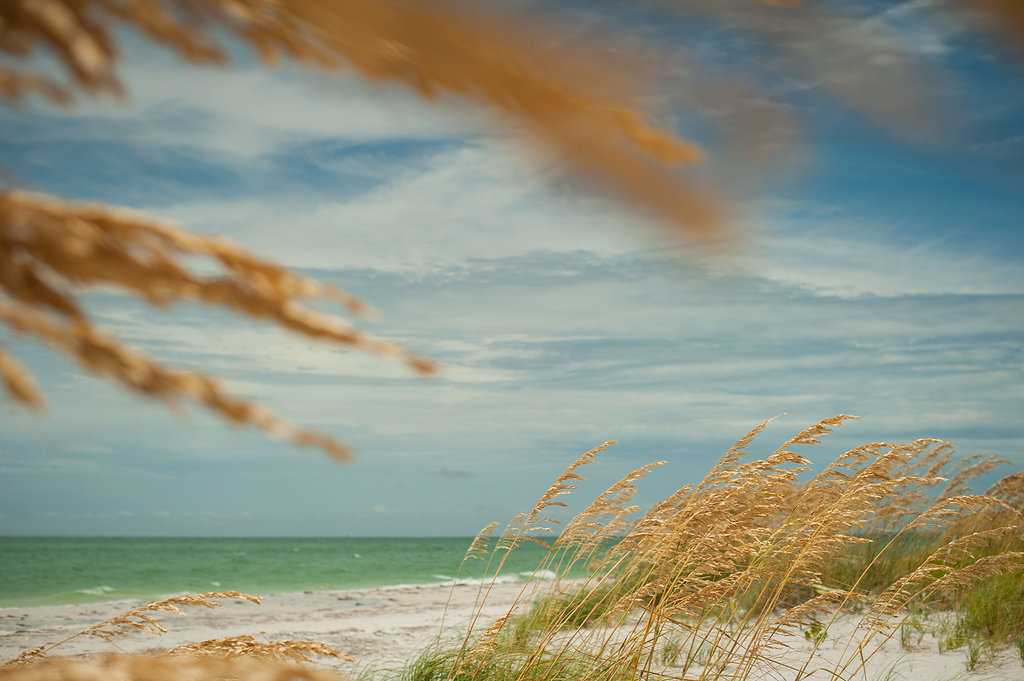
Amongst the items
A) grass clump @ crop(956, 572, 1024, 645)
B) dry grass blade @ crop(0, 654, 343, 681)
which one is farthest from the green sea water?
dry grass blade @ crop(0, 654, 343, 681)

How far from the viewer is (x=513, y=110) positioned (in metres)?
0.68

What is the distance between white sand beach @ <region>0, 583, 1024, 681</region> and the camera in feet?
20.0

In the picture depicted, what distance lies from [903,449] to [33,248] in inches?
171

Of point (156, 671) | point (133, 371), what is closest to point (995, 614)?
point (156, 671)

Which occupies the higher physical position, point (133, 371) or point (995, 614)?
point (133, 371)

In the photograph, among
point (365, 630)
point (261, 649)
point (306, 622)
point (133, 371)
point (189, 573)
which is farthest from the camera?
point (189, 573)

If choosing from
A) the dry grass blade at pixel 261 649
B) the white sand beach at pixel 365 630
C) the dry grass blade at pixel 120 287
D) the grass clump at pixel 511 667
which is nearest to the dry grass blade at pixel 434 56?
the dry grass blade at pixel 120 287

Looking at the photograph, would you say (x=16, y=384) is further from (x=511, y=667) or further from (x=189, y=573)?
(x=189, y=573)

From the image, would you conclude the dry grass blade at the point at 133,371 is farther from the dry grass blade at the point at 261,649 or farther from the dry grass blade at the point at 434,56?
the dry grass blade at the point at 261,649

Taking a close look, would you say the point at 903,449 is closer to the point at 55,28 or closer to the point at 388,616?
the point at 55,28

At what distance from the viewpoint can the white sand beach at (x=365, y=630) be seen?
6109mm

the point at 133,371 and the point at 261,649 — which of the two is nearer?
the point at 133,371

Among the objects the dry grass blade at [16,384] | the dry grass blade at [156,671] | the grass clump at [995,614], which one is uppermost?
the dry grass blade at [16,384]

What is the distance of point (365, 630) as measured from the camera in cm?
1148
